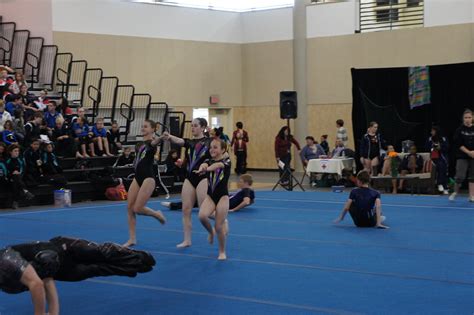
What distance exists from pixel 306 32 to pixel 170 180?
8396mm

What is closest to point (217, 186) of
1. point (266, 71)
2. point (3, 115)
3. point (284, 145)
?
point (3, 115)

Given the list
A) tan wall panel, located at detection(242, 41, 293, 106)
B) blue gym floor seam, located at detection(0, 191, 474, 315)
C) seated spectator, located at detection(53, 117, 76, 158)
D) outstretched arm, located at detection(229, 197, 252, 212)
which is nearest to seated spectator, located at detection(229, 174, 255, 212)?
outstretched arm, located at detection(229, 197, 252, 212)

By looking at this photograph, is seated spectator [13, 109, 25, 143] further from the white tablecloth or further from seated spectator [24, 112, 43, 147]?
the white tablecloth

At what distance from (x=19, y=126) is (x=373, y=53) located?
11.3 metres

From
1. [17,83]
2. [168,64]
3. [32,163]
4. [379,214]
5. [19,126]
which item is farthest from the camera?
[168,64]

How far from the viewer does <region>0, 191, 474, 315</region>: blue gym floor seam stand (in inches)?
259

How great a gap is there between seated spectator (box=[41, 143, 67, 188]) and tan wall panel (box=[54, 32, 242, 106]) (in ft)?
21.5

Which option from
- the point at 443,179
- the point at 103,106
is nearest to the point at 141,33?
the point at 103,106

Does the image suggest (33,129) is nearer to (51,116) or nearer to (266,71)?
(51,116)

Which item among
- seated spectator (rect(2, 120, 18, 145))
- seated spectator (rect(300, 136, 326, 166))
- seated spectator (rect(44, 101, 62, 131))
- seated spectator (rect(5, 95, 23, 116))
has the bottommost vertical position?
seated spectator (rect(300, 136, 326, 166))

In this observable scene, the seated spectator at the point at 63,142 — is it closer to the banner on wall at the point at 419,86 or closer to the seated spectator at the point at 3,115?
the seated spectator at the point at 3,115

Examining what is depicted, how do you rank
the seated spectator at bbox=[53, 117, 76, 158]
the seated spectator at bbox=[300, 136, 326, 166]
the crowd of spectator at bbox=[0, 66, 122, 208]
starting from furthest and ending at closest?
the seated spectator at bbox=[300, 136, 326, 166] → the seated spectator at bbox=[53, 117, 76, 158] → the crowd of spectator at bbox=[0, 66, 122, 208]

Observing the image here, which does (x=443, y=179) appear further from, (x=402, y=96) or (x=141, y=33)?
(x=141, y=33)

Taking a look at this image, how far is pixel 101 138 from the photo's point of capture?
18766 mm
